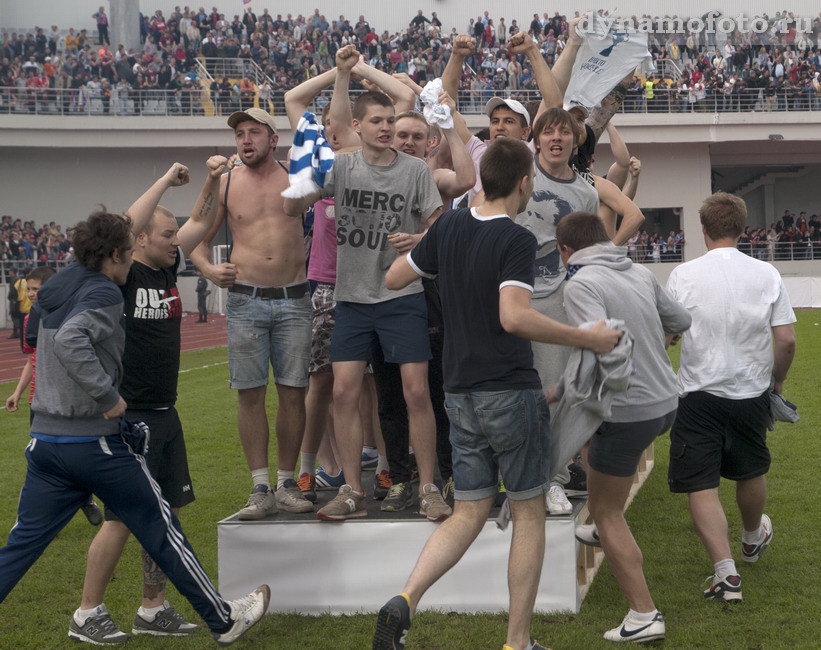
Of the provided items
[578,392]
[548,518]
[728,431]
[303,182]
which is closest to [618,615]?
[548,518]

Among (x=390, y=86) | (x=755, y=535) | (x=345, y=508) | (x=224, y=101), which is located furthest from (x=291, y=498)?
(x=224, y=101)

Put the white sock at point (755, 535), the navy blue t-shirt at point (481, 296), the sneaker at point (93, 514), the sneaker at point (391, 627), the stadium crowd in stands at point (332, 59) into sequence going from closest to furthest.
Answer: the sneaker at point (391, 627)
the navy blue t-shirt at point (481, 296)
the white sock at point (755, 535)
the sneaker at point (93, 514)
the stadium crowd in stands at point (332, 59)

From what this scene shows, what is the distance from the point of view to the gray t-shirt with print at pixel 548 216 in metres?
4.95

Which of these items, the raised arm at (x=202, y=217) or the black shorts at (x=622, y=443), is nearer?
the black shorts at (x=622, y=443)

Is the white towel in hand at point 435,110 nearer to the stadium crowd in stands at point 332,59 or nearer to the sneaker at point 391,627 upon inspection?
the sneaker at point 391,627

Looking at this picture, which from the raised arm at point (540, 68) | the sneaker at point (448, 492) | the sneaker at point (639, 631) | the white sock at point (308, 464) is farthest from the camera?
the white sock at point (308, 464)

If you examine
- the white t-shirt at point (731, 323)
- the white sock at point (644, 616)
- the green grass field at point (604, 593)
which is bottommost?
the green grass field at point (604, 593)

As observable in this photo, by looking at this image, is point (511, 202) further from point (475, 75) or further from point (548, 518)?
point (475, 75)

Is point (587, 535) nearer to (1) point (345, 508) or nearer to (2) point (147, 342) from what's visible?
(1) point (345, 508)

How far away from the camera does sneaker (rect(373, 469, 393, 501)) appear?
17.4ft

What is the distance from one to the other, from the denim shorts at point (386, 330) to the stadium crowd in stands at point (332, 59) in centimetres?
2851

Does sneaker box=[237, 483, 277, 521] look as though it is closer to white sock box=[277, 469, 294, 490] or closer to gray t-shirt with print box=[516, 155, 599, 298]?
white sock box=[277, 469, 294, 490]

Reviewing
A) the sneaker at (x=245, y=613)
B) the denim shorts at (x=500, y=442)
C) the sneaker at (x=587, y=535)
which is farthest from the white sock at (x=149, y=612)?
the sneaker at (x=587, y=535)

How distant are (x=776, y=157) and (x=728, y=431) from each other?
116 feet
